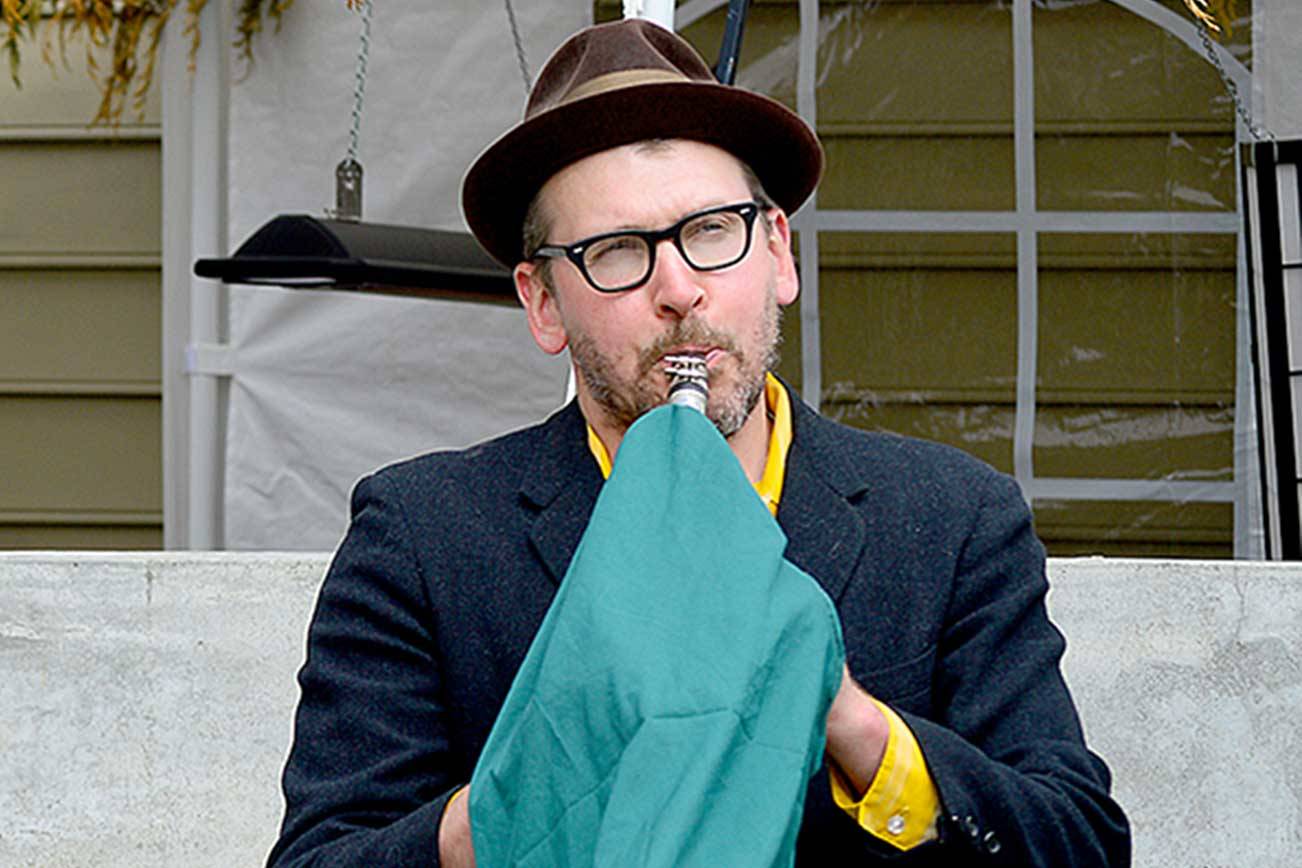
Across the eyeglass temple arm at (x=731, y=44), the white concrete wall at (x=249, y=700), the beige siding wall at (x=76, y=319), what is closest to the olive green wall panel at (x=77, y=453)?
the beige siding wall at (x=76, y=319)

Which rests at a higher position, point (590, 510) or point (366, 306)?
point (366, 306)

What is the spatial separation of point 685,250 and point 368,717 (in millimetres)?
470

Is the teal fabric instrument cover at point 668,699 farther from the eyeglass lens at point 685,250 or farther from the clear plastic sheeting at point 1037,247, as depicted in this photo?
the clear plastic sheeting at point 1037,247

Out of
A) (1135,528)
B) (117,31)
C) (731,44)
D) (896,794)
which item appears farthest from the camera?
(117,31)

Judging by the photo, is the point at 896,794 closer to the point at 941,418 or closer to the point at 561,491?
the point at 561,491

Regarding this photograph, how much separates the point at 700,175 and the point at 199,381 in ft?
9.37

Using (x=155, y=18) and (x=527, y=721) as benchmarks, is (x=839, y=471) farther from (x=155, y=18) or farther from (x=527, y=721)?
(x=155, y=18)

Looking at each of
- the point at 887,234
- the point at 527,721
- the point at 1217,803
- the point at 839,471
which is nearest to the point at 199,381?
the point at 887,234

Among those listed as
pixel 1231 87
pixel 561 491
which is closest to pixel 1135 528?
pixel 1231 87

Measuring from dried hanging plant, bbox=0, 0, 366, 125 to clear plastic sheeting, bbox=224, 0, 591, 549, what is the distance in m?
0.07

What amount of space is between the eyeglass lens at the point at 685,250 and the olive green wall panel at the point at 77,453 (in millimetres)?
3460

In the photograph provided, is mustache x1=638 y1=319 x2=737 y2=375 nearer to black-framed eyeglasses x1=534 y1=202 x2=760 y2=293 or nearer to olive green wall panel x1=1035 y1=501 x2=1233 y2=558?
black-framed eyeglasses x1=534 y1=202 x2=760 y2=293

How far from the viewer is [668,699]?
1.26 meters

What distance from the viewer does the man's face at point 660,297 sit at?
60.3 inches
